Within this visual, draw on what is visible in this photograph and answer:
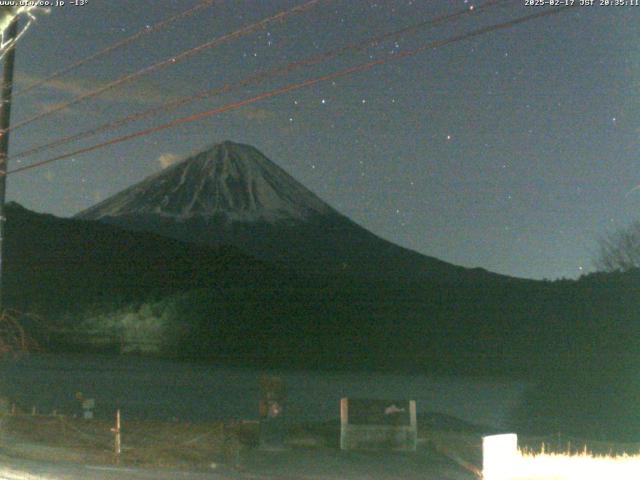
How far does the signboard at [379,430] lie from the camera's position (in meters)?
16.5

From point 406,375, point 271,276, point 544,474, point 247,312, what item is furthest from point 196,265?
point 544,474

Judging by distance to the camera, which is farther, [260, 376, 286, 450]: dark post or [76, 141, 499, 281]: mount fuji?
[76, 141, 499, 281]: mount fuji

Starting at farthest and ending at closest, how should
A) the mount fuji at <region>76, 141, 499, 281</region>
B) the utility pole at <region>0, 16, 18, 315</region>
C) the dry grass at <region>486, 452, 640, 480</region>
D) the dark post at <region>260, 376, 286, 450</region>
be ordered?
the mount fuji at <region>76, 141, 499, 281</region>, the dark post at <region>260, 376, 286, 450</region>, the utility pole at <region>0, 16, 18, 315</region>, the dry grass at <region>486, 452, 640, 480</region>

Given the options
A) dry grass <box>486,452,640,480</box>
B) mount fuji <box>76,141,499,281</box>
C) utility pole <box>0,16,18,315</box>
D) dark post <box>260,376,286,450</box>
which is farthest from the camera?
mount fuji <box>76,141,499,281</box>

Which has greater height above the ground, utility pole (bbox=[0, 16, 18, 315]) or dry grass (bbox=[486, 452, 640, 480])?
utility pole (bbox=[0, 16, 18, 315])

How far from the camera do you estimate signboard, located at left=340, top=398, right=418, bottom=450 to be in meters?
16.5

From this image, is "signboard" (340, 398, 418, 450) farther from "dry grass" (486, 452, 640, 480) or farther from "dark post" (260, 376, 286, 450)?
"dry grass" (486, 452, 640, 480)

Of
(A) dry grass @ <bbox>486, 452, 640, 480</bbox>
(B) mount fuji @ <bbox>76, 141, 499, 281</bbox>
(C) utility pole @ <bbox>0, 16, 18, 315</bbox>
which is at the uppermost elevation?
(B) mount fuji @ <bbox>76, 141, 499, 281</bbox>

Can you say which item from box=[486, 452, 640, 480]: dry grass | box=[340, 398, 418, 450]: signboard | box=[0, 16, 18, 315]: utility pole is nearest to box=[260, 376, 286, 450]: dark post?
box=[340, 398, 418, 450]: signboard

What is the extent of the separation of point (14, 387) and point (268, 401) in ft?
61.4

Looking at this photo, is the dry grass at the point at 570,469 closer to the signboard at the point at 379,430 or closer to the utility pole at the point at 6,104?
the signboard at the point at 379,430

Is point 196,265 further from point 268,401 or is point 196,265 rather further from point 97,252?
point 268,401

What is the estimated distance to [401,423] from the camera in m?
16.6

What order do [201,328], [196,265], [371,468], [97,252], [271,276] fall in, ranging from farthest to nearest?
[97,252], [196,265], [271,276], [201,328], [371,468]
